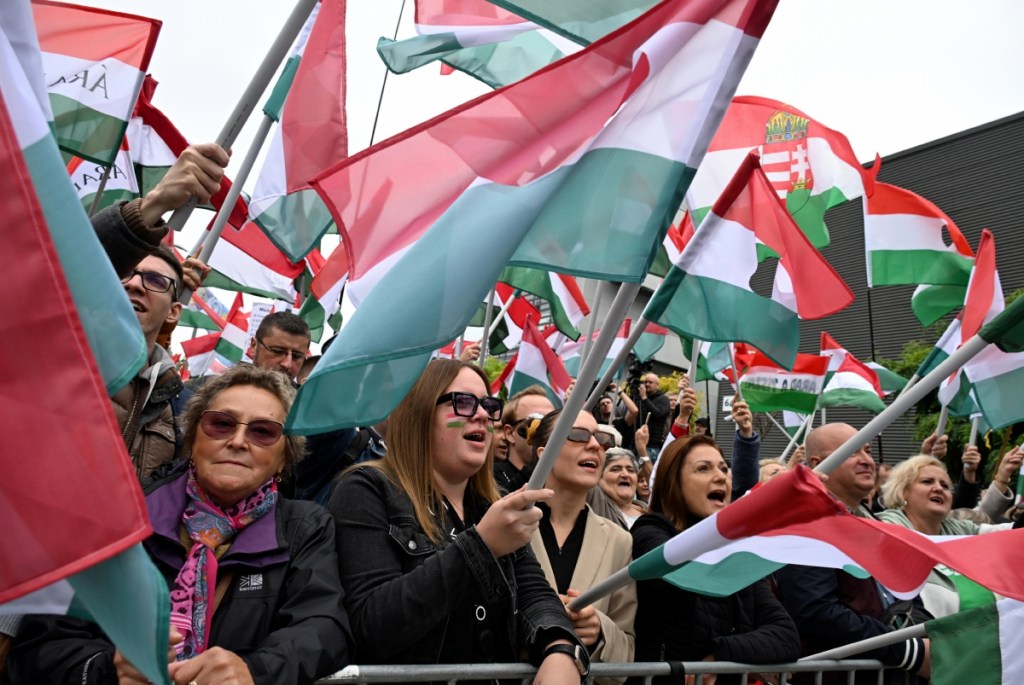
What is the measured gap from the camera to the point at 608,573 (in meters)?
3.44

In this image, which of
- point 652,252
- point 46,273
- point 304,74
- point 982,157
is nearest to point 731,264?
point 652,252

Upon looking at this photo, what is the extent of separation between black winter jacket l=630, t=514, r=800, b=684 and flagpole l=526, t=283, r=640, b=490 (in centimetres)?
116

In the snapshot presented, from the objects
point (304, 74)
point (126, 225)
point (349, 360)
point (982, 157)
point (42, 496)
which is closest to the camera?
point (42, 496)

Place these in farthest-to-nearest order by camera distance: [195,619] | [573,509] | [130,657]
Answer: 1. [573,509]
2. [195,619]
3. [130,657]

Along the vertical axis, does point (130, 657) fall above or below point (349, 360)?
below

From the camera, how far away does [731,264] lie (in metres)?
3.70

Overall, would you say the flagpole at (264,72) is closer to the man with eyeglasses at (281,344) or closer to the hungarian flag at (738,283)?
the hungarian flag at (738,283)

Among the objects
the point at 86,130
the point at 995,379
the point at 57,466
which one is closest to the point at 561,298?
the point at 995,379

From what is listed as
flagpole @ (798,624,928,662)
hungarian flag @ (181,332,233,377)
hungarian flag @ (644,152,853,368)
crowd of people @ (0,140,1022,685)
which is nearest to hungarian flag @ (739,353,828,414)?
hungarian flag @ (644,152,853,368)

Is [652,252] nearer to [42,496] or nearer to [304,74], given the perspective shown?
[42,496]

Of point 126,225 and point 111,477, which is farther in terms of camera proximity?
point 126,225

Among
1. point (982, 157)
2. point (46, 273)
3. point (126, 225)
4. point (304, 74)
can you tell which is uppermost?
point (982, 157)

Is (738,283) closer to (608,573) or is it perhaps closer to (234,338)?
(608,573)

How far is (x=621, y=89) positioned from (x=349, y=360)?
1133mm
